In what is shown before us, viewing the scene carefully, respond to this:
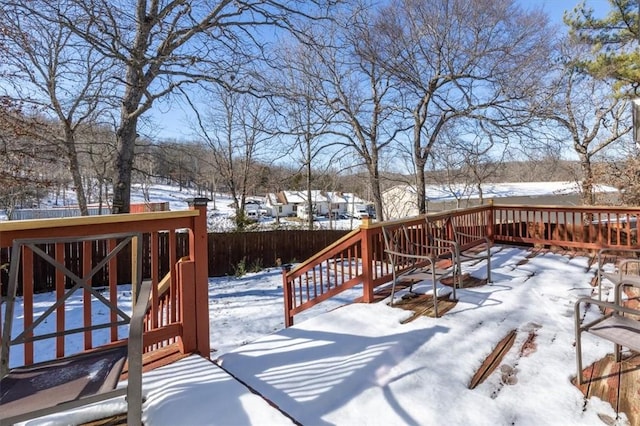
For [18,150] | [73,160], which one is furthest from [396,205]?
[18,150]

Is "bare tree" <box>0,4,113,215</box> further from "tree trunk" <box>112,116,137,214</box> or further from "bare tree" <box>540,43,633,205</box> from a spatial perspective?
"bare tree" <box>540,43,633,205</box>

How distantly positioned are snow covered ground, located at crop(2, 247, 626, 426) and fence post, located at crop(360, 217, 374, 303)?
10.5 inches

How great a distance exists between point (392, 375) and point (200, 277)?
148 centimetres

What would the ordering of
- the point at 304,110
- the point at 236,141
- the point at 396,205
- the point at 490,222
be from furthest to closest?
1. the point at 396,205
2. the point at 236,141
3. the point at 304,110
4. the point at 490,222

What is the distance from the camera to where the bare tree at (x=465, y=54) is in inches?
359

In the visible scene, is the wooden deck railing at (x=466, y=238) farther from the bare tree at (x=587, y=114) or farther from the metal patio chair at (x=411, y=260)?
the bare tree at (x=587, y=114)

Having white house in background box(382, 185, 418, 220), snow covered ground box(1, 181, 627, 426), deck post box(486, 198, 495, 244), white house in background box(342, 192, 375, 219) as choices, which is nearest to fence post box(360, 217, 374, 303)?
snow covered ground box(1, 181, 627, 426)

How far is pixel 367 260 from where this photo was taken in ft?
12.7

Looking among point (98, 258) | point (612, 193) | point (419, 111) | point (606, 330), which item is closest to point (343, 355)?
point (606, 330)

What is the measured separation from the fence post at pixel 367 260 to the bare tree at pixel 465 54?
7558 mm

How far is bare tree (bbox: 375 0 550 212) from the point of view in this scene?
29.9 ft

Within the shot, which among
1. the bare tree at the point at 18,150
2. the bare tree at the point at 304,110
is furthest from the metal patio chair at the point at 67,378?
the bare tree at the point at 304,110

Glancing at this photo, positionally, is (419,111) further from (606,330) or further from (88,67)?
(606,330)

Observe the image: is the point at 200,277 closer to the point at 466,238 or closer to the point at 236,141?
the point at 466,238
